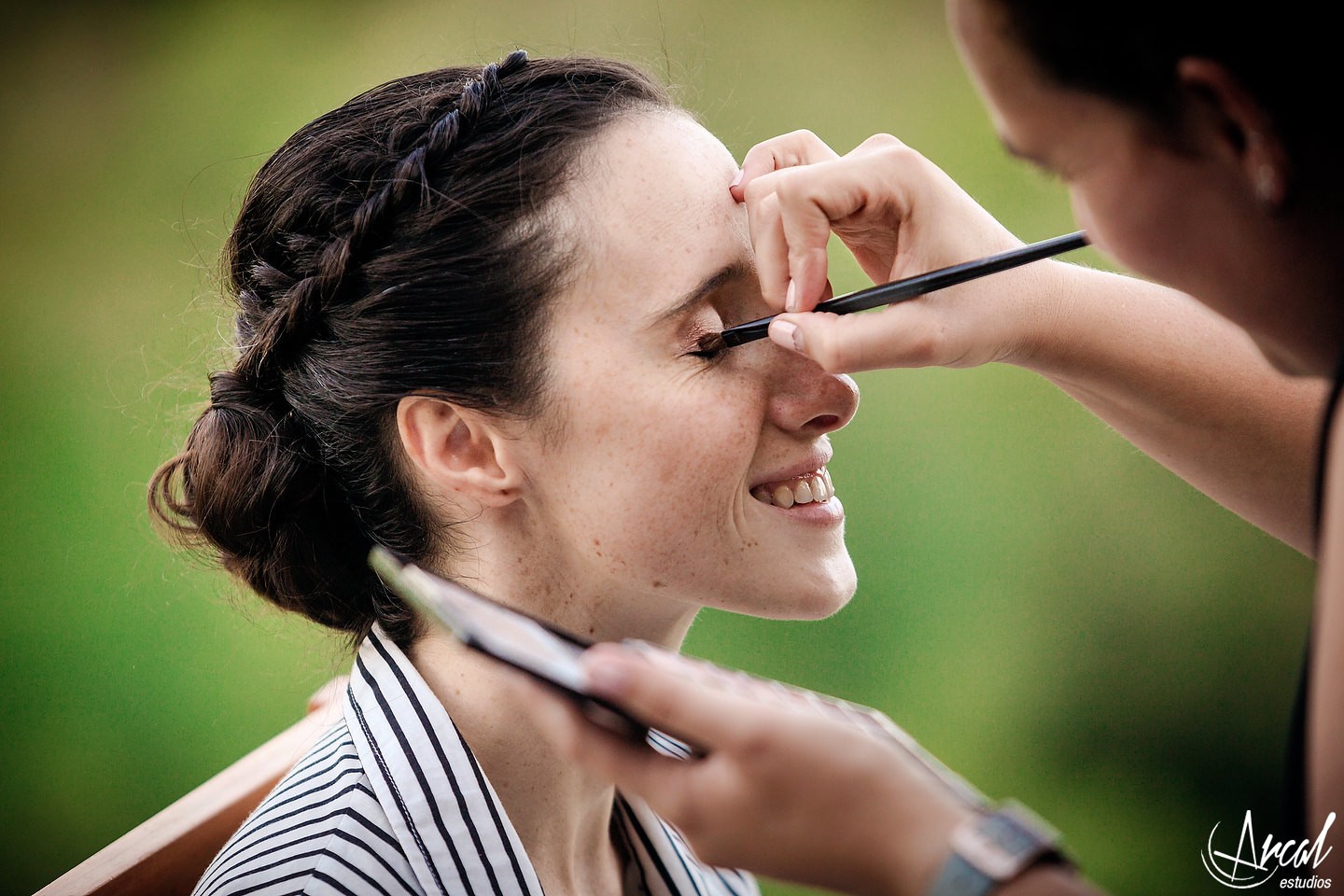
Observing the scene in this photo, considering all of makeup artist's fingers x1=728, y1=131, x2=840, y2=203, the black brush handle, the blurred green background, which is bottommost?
the blurred green background

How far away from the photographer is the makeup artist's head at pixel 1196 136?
60cm

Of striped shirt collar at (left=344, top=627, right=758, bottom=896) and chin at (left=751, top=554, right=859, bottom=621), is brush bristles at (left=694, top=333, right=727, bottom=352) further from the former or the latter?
striped shirt collar at (left=344, top=627, right=758, bottom=896)

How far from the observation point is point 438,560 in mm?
1246

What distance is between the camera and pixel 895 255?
1196mm

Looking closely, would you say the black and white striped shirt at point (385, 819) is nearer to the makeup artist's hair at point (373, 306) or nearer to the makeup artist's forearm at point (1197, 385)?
the makeup artist's hair at point (373, 306)

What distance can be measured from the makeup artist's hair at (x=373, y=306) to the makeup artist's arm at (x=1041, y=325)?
25 cm

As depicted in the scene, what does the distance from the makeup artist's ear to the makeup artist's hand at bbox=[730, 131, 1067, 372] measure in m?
0.35

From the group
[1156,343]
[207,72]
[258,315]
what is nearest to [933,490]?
[1156,343]

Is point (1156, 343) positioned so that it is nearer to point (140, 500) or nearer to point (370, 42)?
point (370, 42)

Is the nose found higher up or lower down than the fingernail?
lower down

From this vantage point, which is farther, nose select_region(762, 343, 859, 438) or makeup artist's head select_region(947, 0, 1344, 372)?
nose select_region(762, 343, 859, 438)

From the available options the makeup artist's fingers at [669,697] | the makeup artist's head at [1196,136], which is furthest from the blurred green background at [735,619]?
the makeup artist's fingers at [669,697]

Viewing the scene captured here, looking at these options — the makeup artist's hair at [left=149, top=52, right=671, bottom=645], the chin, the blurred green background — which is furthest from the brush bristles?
the blurred green background

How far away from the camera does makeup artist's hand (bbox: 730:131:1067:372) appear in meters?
1.02
